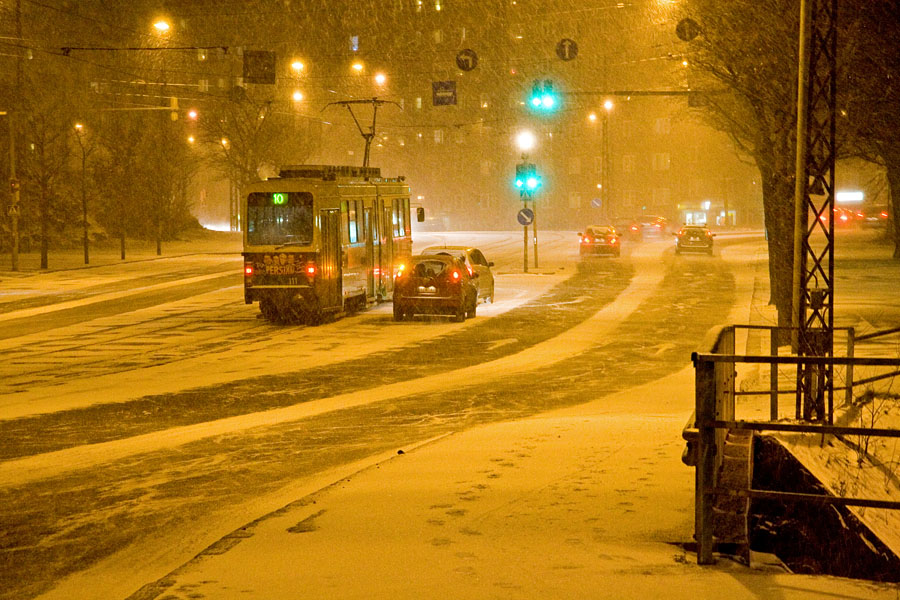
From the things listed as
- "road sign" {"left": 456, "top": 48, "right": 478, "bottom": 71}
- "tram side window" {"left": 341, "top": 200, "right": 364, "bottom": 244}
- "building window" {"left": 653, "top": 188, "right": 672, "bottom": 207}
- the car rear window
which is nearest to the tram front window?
"tram side window" {"left": 341, "top": 200, "right": 364, "bottom": 244}

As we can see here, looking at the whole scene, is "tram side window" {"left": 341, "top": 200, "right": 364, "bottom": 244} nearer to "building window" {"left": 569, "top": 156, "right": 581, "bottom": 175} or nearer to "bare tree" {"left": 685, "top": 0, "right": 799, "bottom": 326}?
"bare tree" {"left": 685, "top": 0, "right": 799, "bottom": 326}

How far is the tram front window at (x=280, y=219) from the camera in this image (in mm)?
25641

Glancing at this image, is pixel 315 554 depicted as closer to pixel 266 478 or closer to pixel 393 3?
pixel 266 478

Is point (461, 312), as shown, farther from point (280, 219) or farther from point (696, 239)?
point (696, 239)

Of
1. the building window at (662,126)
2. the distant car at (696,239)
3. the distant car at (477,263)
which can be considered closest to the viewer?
the distant car at (477,263)

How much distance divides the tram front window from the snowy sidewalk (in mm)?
15518

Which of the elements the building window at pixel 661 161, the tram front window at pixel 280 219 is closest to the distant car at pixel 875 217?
the building window at pixel 661 161

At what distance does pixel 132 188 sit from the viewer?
186ft

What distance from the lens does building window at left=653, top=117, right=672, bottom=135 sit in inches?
3917

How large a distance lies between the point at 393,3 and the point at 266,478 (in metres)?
90.9

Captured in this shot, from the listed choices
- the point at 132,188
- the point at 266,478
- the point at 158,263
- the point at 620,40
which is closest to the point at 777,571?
the point at 266,478

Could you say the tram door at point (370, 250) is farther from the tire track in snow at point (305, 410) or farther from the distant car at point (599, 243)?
the distant car at point (599, 243)

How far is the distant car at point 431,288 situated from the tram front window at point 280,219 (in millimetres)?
2455

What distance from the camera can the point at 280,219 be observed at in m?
25.8
